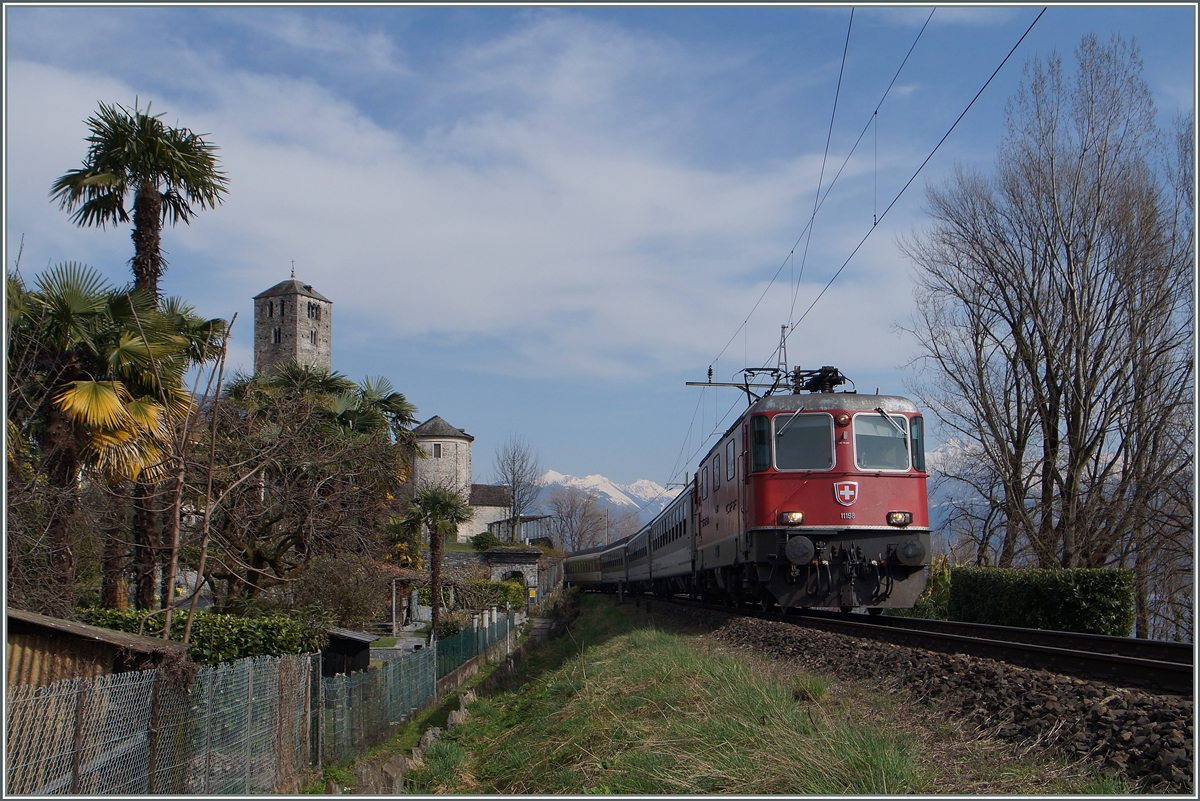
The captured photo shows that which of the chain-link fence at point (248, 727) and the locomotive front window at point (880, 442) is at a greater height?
the locomotive front window at point (880, 442)

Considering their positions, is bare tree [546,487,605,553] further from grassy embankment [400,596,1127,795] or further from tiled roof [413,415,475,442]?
grassy embankment [400,596,1127,795]

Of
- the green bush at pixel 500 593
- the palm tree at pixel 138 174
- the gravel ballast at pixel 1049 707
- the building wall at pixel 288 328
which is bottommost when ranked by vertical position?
the green bush at pixel 500 593

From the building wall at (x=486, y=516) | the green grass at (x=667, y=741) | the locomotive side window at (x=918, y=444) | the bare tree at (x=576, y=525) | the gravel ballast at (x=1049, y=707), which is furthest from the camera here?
the bare tree at (x=576, y=525)

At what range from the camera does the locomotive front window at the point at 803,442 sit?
13617 millimetres

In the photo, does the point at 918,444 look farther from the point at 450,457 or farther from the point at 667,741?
A: the point at 450,457

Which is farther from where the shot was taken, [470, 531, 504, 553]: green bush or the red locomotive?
[470, 531, 504, 553]: green bush

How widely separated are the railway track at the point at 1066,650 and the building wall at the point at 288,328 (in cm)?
8408

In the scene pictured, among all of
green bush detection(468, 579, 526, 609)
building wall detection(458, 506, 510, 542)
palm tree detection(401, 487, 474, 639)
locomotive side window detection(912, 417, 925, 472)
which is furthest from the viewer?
building wall detection(458, 506, 510, 542)

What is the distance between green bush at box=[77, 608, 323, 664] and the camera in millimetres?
11633

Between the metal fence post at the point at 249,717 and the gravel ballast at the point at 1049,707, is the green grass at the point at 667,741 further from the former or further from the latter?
the metal fence post at the point at 249,717

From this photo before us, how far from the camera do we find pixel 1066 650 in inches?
343

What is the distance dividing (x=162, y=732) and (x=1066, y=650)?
8035 mm

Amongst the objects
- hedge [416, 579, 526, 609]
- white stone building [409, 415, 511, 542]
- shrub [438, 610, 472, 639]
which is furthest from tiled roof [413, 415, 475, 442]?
shrub [438, 610, 472, 639]

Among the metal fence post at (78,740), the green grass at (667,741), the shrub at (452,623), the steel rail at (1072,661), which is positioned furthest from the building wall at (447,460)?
the metal fence post at (78,740)
